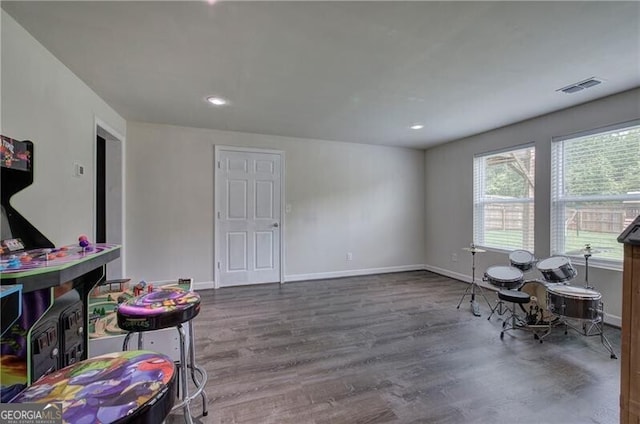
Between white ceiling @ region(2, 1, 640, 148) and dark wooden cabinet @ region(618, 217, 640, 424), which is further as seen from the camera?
white ceiling @ region(2, 1, 640, 148)

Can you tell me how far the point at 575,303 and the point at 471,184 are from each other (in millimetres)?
2510

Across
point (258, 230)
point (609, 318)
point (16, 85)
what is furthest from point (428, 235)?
point (16, 85)

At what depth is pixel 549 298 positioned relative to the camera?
2.54 m

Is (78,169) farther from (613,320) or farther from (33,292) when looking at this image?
(613,320)

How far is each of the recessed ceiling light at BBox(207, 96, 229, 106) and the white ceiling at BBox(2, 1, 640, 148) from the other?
0.10 metres

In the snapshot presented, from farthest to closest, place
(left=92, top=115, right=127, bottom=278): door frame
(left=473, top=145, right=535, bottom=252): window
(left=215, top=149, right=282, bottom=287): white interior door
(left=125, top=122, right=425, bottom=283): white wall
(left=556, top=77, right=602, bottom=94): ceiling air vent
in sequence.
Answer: (left=215, top=149, right=282, bottom=287): white interior door < (left=125, top=122, right=425, bottom=283): white wall < (left=473, top=145, right=535, bottom=252): window < (left=92, top=115, right=127, bottom=278): door frame < (left=556, top=77, right=602, bottom=94): ceiling air vent

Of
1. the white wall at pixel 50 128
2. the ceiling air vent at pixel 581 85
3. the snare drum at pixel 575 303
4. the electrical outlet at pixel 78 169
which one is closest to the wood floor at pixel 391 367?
the snare drum at pixel 575 303

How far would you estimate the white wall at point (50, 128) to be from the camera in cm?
A: 172

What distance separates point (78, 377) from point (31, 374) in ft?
1.42

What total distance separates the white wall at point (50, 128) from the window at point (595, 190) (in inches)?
181

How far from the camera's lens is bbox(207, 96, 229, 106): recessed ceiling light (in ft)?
9.79

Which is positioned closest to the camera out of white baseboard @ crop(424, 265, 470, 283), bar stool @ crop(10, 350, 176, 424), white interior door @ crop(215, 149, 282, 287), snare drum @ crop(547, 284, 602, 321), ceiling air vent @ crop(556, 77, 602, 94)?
bar stool @ crop(10, 350, 176, 424)

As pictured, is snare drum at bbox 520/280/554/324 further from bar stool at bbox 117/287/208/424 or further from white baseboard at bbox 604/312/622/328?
bar stool at bbox 117/287/208/424

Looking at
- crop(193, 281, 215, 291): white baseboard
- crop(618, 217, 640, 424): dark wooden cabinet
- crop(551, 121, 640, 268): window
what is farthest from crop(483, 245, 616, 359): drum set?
crop(193, 281, 215, 291): white baseboard
